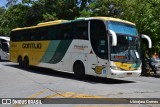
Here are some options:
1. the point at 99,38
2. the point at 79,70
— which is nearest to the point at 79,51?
the point at 79,70

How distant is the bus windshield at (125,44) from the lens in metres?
17.6

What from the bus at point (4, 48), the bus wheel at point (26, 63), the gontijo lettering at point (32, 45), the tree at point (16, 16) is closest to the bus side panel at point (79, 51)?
the gontijo lettering at point (32, 45)

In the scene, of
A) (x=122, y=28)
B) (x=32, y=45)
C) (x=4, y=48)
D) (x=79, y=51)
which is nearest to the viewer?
(x=122, y=28)

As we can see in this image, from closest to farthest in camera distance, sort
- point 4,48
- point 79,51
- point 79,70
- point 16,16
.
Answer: point 79,51
point 79,70
point 4,48
point 16,16

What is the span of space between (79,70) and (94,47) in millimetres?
1982

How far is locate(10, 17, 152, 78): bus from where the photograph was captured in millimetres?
17578

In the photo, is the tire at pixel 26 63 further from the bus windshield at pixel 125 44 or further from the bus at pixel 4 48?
the bus at pixel 4 48

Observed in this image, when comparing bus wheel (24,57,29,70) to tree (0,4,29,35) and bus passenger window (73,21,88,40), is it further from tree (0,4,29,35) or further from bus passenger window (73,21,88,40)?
tree (0,4,29,35)

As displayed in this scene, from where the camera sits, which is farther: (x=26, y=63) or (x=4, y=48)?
(x=4, y=48)

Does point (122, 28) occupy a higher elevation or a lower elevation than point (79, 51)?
higher

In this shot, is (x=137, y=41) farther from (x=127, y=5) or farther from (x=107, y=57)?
(x=127, y=5)

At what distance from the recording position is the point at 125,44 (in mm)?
17953

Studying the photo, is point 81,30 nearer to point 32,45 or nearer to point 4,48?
point 32,45

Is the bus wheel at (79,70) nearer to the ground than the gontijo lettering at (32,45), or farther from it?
nearer to the ground
